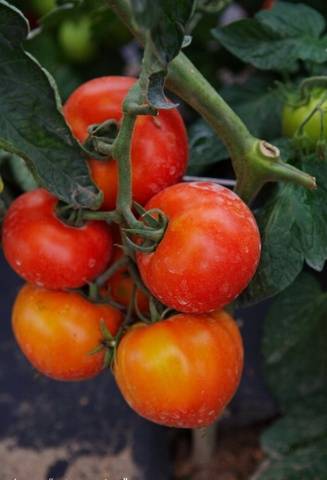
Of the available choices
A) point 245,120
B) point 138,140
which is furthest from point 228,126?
point 245,120

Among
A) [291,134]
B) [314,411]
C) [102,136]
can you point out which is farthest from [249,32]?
[314,411]

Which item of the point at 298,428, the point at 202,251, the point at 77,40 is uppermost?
the point at 202,251

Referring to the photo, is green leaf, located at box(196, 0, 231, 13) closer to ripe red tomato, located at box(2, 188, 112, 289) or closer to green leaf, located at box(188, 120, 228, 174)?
green leaf, located at box(188, 120, 228, 174)

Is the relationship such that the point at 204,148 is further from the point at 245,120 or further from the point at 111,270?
the point at 111,270

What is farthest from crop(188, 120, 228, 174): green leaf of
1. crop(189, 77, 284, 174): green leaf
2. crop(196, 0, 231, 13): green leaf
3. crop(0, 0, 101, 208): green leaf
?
crop(0, 0, 101, 208): green leaf

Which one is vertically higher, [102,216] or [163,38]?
[163,38]

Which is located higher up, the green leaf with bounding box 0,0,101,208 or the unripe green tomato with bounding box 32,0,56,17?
the green leaf with bounding box 0,0,101,208
